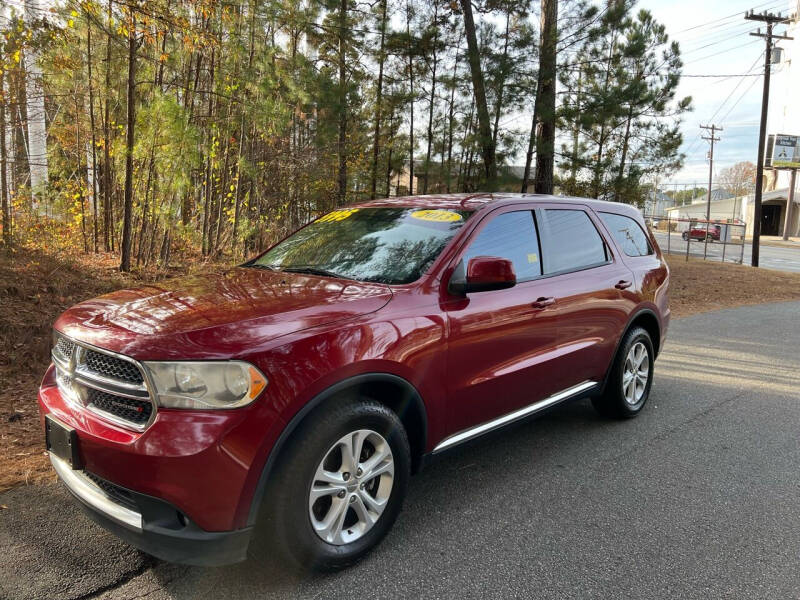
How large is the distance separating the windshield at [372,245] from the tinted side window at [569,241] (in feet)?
2.49

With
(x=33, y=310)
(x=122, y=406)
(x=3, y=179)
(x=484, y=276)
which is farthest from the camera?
(x=3, y=179)

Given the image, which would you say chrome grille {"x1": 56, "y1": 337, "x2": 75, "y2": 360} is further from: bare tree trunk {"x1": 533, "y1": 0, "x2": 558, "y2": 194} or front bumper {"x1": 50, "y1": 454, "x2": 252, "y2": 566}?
bare tree trunk {"x1": 533, "y1": 0, "x2": 558, "y2": 194}

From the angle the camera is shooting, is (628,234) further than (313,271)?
Yes

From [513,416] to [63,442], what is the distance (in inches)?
95.9

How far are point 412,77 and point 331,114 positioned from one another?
2.37m

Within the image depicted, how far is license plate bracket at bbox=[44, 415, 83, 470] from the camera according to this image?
2.33 meters

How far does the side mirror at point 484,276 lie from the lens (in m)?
2.97

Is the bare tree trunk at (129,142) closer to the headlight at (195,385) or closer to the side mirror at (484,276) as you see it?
the side mirror at (484,276)

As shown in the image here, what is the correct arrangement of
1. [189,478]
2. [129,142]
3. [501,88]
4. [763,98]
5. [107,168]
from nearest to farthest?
[189,478]
[129,142]
[107,168]
[501,88]
[763,98]

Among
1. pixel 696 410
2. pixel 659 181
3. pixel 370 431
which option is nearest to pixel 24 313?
pixel 370 431

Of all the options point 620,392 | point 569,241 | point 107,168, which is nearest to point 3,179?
point 107,168

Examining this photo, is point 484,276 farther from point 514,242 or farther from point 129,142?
point 129,142

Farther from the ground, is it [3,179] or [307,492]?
[3,179]

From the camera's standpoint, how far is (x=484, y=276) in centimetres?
297
